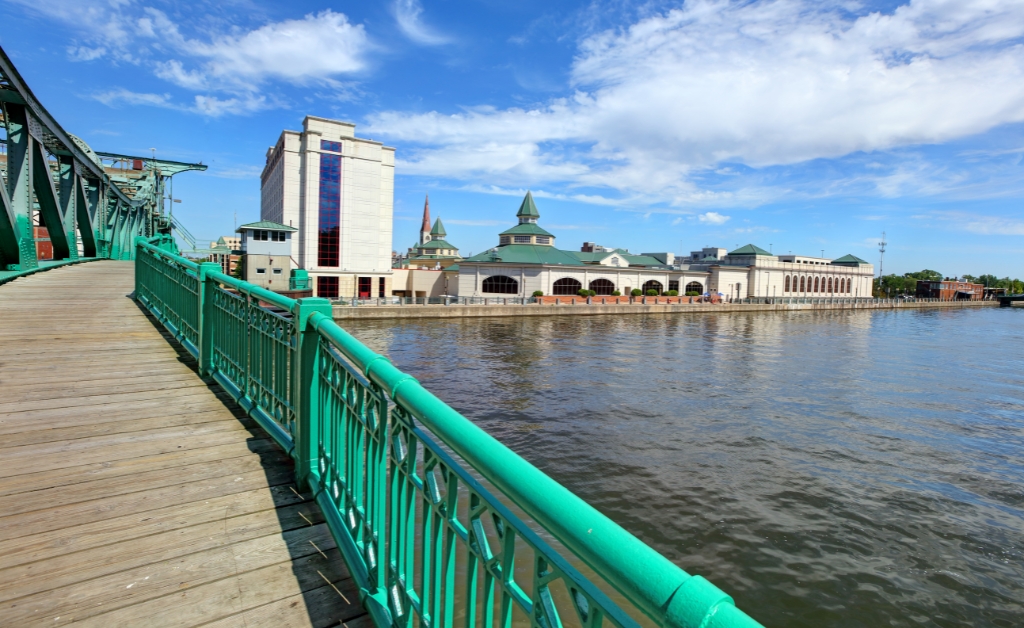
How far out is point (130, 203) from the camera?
105 feet

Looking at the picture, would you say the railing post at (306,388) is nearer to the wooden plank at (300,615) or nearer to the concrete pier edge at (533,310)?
the wooden plank at (300,615)

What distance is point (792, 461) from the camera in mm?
11492

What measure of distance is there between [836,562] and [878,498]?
292cm

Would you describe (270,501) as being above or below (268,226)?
below

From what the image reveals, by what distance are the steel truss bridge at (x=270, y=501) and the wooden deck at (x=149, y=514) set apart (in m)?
0.01

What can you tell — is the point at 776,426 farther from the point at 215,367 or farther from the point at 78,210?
the point at 78,210

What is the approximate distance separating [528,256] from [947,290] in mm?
111518

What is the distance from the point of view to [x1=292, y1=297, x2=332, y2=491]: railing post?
3215 mm

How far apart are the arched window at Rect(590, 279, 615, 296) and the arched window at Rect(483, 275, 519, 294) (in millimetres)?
9878

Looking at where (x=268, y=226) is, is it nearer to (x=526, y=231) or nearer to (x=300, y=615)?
(x=526, y=231)

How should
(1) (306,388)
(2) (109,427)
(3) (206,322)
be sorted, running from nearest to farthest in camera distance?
1. (1) (306,388)
2. (2) (109,427)
3. (3) (206,322)

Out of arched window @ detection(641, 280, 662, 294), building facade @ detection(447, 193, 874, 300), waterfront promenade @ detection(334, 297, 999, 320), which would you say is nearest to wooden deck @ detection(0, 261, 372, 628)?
waterfront promenade @ detection(334, 297, 999, 320)

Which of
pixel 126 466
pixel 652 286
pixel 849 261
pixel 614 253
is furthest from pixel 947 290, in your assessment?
pixel 126 466

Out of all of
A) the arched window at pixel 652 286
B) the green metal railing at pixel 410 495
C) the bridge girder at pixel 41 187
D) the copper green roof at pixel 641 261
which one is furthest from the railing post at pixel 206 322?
the copper green roof at pixel 641 261
